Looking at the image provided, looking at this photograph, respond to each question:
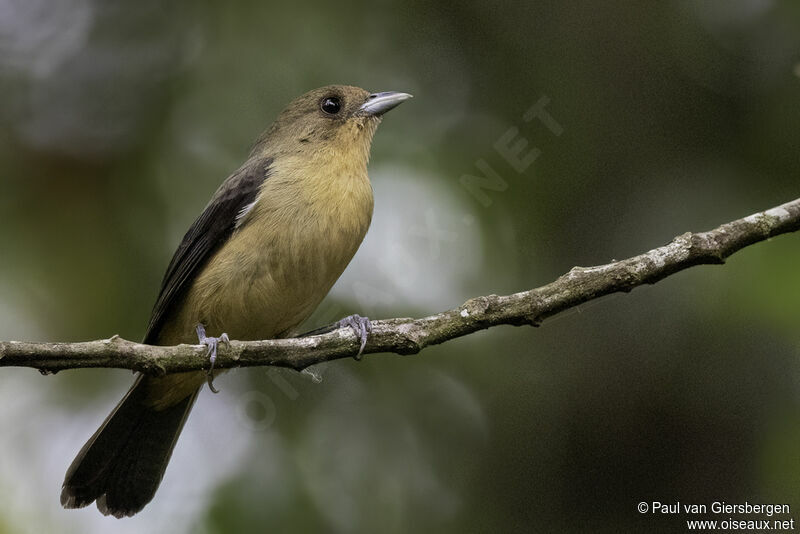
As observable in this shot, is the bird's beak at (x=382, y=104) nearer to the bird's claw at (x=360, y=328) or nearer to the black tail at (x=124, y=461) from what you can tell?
the bird's claw at (x=360, y=328)

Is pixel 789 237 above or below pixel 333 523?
above

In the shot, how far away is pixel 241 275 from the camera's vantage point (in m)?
4.50

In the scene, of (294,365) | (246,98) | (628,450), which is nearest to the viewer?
(294,365)

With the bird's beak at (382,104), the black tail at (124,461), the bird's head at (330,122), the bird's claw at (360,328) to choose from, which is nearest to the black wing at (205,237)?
the bird's head at (330,122)

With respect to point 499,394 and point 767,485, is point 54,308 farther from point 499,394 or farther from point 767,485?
point 767,485

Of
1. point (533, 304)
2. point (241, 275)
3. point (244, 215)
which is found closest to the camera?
point (533, 304)

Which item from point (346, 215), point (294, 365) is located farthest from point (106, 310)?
point (294, 365)

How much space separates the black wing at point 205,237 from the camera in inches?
185

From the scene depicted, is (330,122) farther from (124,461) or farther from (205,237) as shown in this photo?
(124,461)

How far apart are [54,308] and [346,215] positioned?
1986mm

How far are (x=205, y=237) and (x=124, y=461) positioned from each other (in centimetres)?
123

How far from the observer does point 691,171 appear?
5.61m

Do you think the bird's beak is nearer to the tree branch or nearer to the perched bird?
the perched bird

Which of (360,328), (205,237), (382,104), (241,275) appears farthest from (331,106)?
(360,328)
